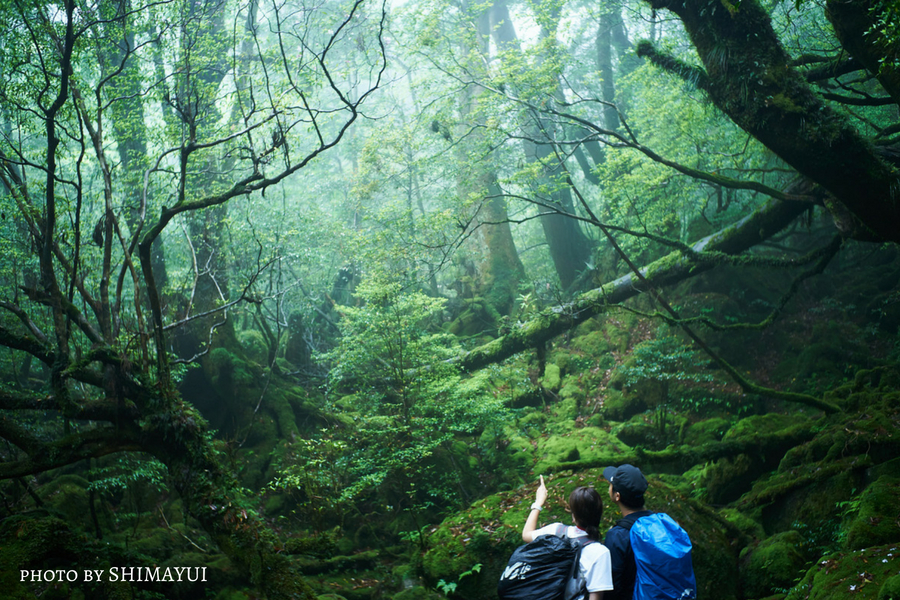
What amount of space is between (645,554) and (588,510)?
1.23 ft

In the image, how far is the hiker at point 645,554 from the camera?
111 inches

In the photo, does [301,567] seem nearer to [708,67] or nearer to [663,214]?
[708,67]

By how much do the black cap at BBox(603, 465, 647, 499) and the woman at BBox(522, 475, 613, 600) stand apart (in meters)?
0.16

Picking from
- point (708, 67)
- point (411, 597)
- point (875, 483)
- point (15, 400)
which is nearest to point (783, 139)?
point (708, 67)

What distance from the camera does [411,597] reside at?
5.46m

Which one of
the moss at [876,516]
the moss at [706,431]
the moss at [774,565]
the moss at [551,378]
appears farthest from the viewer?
the moss at [551,378]

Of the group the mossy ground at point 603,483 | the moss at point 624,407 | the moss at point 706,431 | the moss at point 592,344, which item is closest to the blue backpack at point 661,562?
the mossy ground at point 603,483

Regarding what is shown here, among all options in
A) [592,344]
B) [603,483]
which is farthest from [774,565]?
[592,344]

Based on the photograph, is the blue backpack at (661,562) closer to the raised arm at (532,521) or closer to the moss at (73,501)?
the raised arm at (532,521)

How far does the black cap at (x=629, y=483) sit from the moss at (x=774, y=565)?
10.6 ft

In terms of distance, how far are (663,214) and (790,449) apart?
7.37m

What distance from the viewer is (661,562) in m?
2.84

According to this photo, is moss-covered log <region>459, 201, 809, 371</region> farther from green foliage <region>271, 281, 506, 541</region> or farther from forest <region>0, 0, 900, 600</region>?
green foliage <region>271, 281, 506, 541</region>

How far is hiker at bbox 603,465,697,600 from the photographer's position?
2828 millimetres
